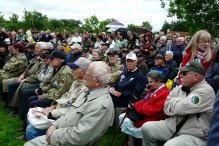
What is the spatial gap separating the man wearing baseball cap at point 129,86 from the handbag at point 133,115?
2.64 feet

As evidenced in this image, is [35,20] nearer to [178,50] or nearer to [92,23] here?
[92,23]

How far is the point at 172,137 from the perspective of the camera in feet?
13.5

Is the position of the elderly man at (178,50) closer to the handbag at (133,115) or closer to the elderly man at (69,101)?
the handbag at (133,115)

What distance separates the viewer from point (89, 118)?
3361mm

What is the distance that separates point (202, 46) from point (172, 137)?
1.37 metres

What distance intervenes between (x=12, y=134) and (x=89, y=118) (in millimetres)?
3356

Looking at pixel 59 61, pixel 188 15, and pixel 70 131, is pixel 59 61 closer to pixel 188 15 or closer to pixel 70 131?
pixel 70 131

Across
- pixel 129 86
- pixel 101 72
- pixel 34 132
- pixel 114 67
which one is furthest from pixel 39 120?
pixel 114 67

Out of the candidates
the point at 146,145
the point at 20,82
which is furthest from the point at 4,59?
the point at 146,145

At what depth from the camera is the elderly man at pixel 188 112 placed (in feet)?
12.6

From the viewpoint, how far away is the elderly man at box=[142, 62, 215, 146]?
3.84m

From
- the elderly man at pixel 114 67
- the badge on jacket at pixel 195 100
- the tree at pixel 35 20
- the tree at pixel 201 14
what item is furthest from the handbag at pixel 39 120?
the tree at pixel 35 20

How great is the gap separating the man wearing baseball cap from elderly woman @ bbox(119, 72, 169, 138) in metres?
0.86

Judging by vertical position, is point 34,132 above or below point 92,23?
above
